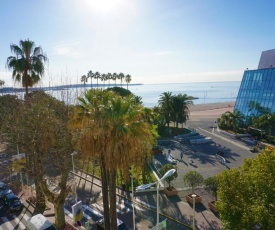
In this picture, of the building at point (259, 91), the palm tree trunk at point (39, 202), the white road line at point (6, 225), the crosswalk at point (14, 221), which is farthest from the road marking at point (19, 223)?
the building at point (259, 91)

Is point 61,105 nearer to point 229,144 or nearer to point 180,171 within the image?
point 180,171

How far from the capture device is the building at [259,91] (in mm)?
51750

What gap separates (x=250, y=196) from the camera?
39.1 feet

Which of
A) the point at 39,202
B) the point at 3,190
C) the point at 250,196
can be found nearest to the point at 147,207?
the point at 39,202

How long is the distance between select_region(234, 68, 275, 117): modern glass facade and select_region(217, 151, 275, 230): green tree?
4322 centimetres

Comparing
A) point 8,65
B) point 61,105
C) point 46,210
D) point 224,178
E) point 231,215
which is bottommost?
point 46,210

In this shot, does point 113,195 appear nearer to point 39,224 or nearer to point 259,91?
point 39,224

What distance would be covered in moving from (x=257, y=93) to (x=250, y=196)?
49443 mm

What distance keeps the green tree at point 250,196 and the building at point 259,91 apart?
43221 mm

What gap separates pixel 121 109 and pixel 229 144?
36685 millimetres

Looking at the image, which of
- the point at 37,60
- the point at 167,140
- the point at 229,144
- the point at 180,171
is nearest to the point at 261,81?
the point at 229,144

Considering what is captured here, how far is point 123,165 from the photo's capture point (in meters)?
12.4

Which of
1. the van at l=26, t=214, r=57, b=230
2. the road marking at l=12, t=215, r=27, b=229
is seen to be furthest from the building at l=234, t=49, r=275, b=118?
the road marking at l=12, t=215, r=27, b=229

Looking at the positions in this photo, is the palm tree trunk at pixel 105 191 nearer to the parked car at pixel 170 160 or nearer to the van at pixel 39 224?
the van at pixel 39 224
